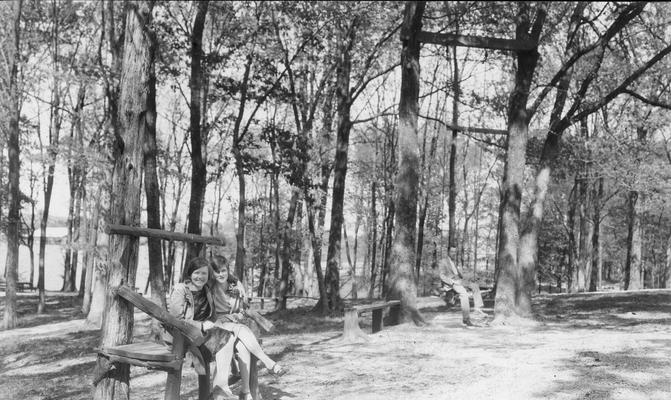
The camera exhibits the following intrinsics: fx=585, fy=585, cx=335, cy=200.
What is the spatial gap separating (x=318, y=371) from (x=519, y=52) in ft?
25.4

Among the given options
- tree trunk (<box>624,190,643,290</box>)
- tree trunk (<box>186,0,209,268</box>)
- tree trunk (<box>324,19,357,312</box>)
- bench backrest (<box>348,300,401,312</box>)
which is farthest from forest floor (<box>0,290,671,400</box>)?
tree trunk (<box>624,190,643,290</box>)

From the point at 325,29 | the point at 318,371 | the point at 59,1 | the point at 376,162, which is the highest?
the point at 59,1

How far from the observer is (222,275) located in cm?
571

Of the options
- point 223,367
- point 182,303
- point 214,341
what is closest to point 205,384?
point 223,367

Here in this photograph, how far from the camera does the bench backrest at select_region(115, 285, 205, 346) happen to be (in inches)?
177

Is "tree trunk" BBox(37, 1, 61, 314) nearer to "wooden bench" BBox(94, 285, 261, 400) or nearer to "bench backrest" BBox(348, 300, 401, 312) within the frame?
"bench backrest" BBox(348, 300, 401, 312)

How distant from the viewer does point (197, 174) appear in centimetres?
1346

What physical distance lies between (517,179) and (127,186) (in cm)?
851

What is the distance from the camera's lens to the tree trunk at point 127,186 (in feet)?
15.9

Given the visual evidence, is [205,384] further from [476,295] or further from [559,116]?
[559,116]

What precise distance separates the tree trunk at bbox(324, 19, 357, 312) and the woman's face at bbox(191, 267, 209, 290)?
→ 1070 centimetres

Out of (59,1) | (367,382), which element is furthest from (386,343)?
(59,1)

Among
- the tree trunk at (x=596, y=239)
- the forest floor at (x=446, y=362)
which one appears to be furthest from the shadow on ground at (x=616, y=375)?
the tree trunk at (x=596, y=239)

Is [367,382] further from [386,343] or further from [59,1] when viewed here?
[59,1]
